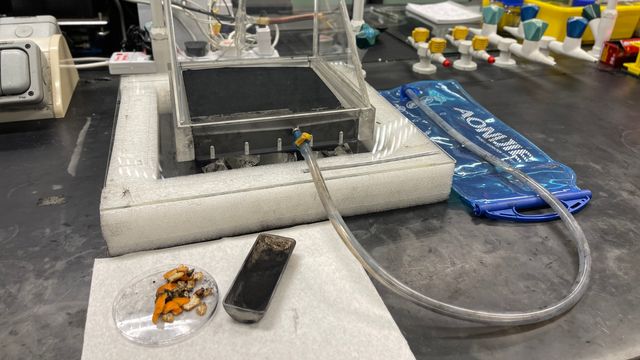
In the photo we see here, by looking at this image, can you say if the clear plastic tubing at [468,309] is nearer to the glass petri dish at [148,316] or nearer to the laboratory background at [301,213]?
the laboratory background at [301,213]

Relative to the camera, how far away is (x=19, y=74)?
0.88 meters

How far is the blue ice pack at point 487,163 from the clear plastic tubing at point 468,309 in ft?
0.09

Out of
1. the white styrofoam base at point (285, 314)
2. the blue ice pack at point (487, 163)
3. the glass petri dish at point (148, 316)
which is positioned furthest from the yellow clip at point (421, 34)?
the glass petri dish at point (148, 316)

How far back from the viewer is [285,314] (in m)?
0.49

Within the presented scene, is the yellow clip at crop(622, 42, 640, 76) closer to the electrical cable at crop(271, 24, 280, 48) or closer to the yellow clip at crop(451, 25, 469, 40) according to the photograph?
the yellow clip at crop(451, 25, 469, 40)

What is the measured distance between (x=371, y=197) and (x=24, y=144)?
0.69 metres

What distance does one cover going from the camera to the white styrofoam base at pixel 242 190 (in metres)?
0.57

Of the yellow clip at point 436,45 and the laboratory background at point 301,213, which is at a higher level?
the yellow clip at point 436,45

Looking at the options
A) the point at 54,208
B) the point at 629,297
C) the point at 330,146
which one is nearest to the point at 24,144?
the point at 54,208

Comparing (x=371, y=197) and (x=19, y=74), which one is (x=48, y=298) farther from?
(x=19, y=74)

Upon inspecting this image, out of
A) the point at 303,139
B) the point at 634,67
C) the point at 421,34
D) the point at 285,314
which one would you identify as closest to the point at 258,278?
the point at 285,314

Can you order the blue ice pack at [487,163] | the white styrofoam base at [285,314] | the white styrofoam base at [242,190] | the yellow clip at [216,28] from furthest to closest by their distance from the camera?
the yellow clip at [216,28] → the blue ice pack at [487,163] → the white styrofoam base at [242,190] → the white styrofoam base at [285,314]

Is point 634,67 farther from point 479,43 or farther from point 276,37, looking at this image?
point 276,37

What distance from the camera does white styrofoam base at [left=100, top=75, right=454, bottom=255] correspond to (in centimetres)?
57
